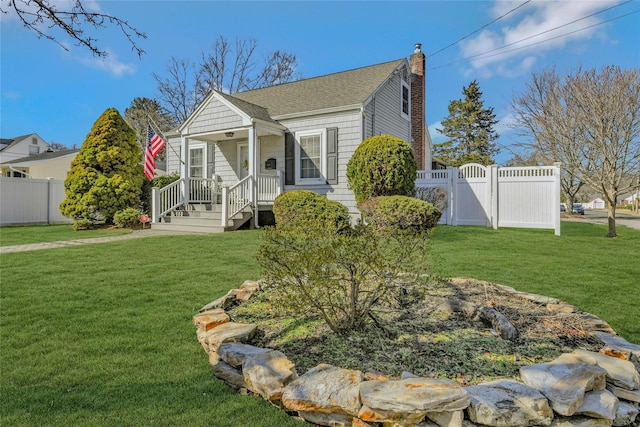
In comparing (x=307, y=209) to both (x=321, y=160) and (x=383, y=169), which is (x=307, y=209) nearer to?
(x=383, y=169)

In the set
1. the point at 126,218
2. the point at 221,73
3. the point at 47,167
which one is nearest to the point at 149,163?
the point at 126,218

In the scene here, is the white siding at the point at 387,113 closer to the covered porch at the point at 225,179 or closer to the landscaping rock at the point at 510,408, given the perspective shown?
the covered porch at the point at 225,179

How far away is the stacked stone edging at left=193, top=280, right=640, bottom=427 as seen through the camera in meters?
1.79

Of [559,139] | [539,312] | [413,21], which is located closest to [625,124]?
[559,139]

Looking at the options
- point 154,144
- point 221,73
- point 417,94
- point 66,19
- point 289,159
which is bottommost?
point 66,19

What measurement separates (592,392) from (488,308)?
1156 millimetres

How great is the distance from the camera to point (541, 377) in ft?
6.61

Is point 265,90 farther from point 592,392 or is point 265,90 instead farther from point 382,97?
point 592,392

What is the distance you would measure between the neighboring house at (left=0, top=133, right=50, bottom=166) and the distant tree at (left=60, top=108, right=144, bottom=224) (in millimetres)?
26099

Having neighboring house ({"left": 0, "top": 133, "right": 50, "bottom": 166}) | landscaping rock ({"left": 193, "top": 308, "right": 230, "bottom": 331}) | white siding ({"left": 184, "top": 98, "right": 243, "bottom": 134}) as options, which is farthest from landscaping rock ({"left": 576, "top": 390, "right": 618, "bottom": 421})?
neighboring house ({"left": 0, "top": 133, "right": 50, "bottom": 166})

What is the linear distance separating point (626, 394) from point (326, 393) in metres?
1.74

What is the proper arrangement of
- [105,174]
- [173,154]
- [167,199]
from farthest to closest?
[173,154] < [105,174] < [167,199]

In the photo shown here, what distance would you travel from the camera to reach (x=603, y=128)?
10578mm

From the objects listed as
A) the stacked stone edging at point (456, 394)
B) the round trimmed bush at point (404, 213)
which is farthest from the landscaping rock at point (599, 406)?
the round trimmed bush at point (404, 213)
